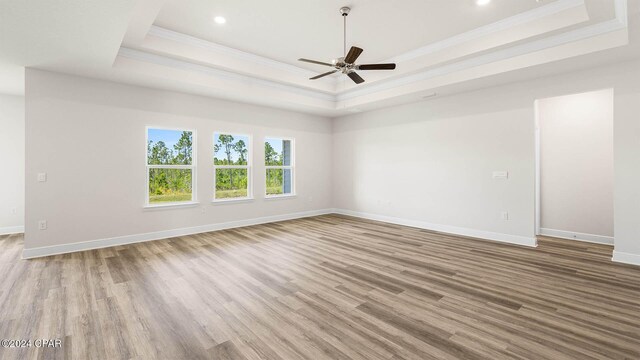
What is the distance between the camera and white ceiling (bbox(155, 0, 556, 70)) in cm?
357

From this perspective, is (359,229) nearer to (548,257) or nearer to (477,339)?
(548,257)

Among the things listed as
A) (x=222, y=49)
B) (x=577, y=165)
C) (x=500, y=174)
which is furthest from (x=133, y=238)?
(x=577, y=165)

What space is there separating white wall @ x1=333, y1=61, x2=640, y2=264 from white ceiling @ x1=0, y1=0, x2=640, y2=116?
0.45 metres

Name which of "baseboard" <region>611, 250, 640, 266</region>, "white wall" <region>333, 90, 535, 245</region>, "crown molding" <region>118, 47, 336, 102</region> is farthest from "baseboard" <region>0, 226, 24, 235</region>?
"baseboard" <region>611, 250, 640, 266</region>

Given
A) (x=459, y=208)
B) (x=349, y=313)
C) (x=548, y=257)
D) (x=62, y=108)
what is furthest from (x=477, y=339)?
(x=62, y=108)

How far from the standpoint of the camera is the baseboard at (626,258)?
3.72 metres

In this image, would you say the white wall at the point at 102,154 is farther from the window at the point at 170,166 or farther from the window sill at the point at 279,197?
the window sill at the point at 279,197

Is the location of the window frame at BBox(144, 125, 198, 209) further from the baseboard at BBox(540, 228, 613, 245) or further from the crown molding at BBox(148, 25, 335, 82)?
the baseboard at BBox(540, 228, 613, 245)

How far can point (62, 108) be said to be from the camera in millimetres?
4309

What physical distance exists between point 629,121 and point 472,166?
6.82 ft

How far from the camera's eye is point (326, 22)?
397cm

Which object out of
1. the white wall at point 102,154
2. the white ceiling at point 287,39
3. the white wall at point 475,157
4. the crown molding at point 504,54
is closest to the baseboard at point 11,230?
the white wall at point 102,154

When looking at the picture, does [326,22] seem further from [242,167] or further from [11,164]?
[11,164]

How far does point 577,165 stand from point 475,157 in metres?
1.79
